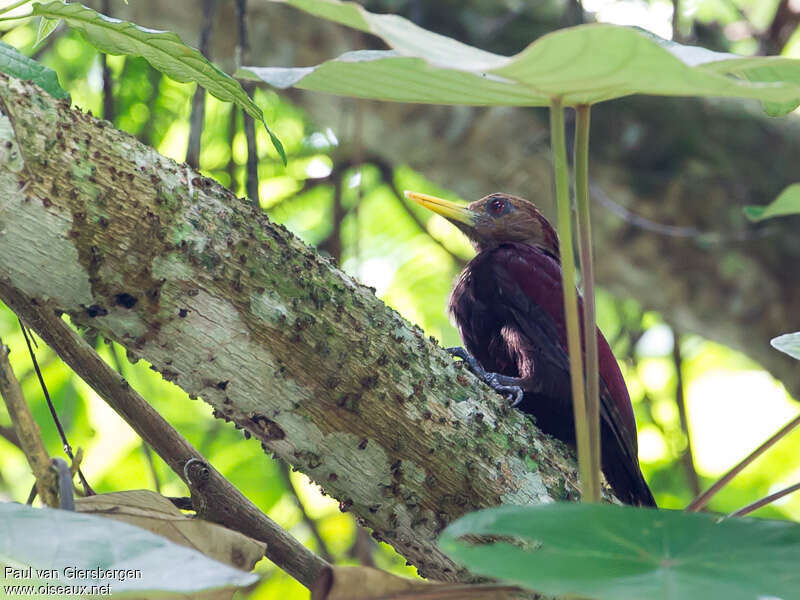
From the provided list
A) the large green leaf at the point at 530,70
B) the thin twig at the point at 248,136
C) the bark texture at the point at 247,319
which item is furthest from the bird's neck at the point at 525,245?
the large green leaf at the point at 530,70

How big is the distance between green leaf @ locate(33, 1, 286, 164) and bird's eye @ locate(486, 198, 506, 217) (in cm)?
176

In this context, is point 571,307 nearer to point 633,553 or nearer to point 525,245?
point 633,553

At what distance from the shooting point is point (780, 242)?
12.7 feet

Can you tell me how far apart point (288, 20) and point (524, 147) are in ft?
3.82

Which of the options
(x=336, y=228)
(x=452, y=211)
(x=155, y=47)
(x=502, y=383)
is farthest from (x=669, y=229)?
(x=155, y=47)

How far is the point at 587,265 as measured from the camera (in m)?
1.19

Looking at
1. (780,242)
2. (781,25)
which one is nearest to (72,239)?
(780,242)

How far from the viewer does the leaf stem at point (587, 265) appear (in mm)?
1149

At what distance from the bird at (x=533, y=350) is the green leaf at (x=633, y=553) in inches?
42.0

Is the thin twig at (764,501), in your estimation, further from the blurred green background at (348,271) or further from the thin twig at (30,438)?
the blurred green background at (348,271)

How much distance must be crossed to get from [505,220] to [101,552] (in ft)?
7.71

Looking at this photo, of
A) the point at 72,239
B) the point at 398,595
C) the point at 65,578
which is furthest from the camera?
the point at 72,239

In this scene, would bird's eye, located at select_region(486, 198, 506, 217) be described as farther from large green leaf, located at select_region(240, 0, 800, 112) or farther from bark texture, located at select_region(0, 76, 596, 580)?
large green leaf, located at select_region(240, 0, 800, 112)

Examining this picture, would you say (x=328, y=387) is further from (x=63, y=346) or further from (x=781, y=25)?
(x=781, y=25)
